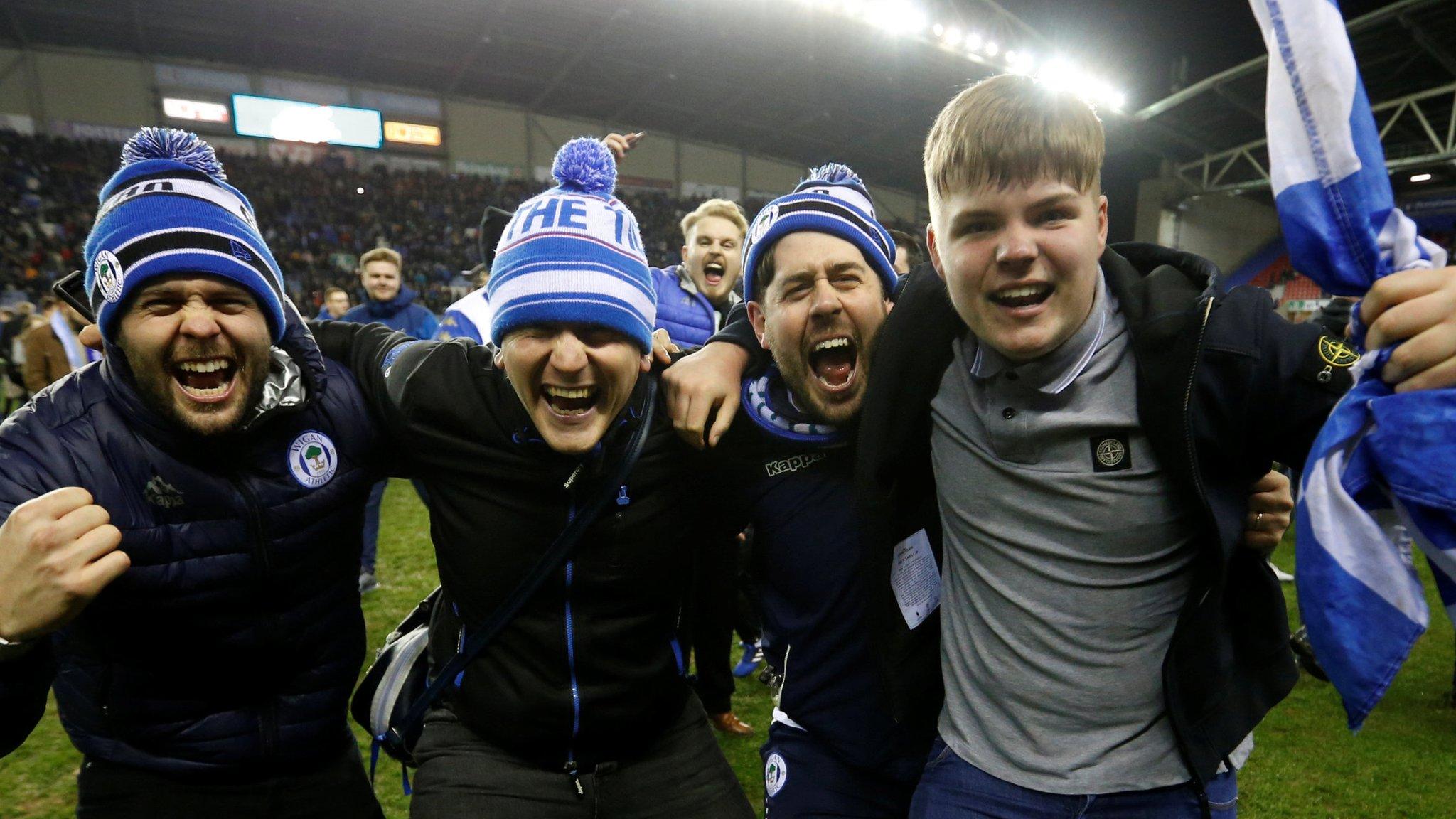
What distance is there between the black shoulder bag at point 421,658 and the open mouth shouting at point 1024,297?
2.98 ft

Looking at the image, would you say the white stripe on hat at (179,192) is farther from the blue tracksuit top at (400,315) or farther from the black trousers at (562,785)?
the blue tracksuit top at (400,315)

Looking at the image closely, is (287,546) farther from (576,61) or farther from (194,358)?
(576,61)

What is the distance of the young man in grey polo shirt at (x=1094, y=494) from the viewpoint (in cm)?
142

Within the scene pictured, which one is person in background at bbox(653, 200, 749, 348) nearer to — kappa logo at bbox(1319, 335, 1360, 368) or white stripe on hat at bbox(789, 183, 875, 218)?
white stripe on hat at bbox(789, 183, 875, 218)

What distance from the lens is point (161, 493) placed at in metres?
1.80

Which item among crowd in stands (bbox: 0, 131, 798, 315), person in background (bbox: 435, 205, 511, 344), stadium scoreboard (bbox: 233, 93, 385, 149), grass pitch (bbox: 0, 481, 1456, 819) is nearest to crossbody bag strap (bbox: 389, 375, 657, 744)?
grass pitch (bbox: 0, 481, 1456, 819)

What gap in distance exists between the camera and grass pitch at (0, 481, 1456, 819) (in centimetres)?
320

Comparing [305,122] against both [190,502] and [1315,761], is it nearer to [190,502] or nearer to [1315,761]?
[190,502]

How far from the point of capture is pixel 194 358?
180cm

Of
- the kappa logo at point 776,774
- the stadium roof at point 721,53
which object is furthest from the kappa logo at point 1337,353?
the stadium roof at point 721,53

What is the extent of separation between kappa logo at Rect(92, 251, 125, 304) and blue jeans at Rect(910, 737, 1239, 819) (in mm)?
2119

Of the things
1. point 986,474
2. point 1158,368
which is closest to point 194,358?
point 986,474

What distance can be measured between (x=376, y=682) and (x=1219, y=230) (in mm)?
23499

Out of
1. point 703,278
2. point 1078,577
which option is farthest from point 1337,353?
point 703,278
